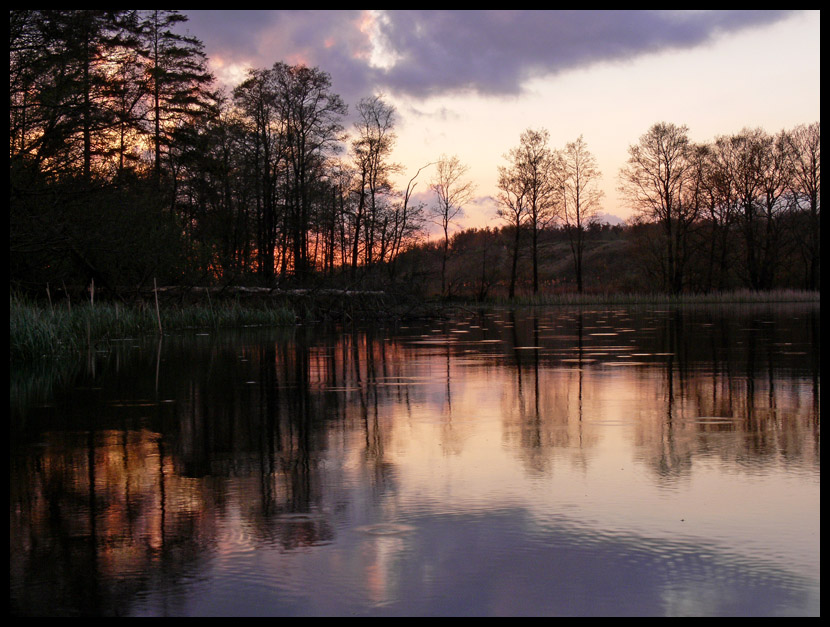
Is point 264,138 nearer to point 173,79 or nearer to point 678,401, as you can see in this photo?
point 173,79

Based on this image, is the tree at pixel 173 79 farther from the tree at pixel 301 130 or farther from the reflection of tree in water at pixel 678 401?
the reflection of tree in water at pixel 678 401

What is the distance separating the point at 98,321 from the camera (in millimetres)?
20531

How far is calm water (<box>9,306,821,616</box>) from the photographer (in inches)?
135

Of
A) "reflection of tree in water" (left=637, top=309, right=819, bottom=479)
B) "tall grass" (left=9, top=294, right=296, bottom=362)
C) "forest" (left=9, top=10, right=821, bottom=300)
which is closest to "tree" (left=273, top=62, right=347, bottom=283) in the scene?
"forest" (left=9, top=10, right=821, bottom=300)

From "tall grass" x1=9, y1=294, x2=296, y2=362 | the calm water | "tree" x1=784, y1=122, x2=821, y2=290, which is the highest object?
"tree" x1=784, y1=122, x2=821, y2=290

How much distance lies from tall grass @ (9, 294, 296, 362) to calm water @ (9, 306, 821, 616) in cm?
542

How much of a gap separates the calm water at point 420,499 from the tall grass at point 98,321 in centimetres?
542

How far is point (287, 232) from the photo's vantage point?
52469 millimetres

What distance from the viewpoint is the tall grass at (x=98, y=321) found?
15227mm

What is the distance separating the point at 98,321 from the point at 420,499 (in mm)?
17663

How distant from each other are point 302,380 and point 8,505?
697 centimetres

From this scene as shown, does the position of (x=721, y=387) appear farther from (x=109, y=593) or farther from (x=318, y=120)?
(x=318, y=120)

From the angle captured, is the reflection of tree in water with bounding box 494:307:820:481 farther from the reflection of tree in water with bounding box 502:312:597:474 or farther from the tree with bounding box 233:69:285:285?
the tree with bounding box 233:69:285:285
